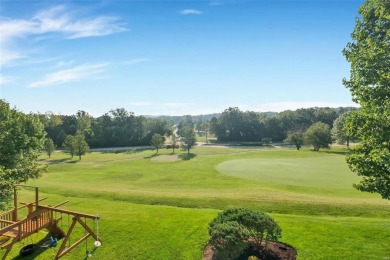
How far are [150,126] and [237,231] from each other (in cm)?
11393

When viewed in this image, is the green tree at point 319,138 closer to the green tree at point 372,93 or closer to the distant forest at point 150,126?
the distant forest at point 150,126

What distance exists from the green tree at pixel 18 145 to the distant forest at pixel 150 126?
8437cm

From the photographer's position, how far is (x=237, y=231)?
13688mm

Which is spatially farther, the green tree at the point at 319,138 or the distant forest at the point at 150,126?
the distant forest at the point at 150,126

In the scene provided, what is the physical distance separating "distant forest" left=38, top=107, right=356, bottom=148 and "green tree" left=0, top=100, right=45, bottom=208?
277 feet

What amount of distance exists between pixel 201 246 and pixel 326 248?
22.5 feet

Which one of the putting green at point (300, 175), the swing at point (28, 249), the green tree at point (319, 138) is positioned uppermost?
the green tree at point (319, 138)

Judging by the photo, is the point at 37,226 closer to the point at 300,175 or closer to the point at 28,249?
the point at 28,249

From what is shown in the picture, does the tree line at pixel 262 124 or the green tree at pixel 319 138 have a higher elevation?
the tree line at pixel 262 124

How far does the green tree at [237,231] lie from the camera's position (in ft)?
44.9

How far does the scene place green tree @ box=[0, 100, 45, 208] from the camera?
25.2 metres

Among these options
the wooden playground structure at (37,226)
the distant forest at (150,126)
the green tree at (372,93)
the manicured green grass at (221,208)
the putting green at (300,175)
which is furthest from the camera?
the distant forest at (150,126)

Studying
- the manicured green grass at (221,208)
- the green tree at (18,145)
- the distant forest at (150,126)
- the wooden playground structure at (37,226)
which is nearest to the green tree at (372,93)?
the manicured green grass at (221,208)

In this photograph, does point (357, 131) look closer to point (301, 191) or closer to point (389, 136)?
point (389, 136)
